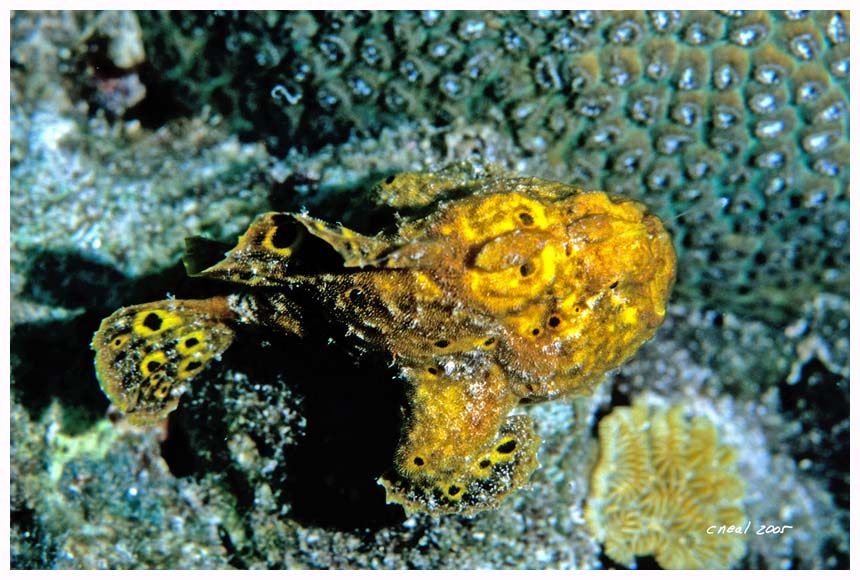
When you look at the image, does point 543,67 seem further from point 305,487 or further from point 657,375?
point 305,487

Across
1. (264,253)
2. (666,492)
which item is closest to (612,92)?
(264,253)

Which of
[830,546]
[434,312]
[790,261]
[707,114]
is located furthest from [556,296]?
[830,546]

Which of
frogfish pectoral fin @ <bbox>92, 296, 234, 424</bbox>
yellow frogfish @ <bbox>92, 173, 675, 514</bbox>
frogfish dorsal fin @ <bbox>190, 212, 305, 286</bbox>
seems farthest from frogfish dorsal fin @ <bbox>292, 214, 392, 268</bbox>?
frogfish pectoral fin @ <bbox>92, 296, 234, 424</bbox>

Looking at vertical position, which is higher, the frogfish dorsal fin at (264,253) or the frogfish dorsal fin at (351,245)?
the frogfish dorsal fin at (351,245)

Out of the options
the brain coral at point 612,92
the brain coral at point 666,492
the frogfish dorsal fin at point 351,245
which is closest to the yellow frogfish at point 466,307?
the frogfish dorsal fin at point 351,245

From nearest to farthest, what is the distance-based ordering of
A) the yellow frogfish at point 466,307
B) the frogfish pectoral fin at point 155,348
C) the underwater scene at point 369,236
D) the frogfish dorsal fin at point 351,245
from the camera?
1. the frogfish dorsal fin at point 351,245
2. the yellow frogfish at point 466,307
3. the underwater scene at point 369,236
4. the frogfish pectoral fin at point 155,348

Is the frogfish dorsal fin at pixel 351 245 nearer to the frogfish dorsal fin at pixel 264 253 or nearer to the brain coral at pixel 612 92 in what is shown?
the frogfish dorsal fin at pixel 264 253

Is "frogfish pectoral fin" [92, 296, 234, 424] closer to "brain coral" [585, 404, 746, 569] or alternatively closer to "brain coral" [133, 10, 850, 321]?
"brain coral" [133, 10, 850, 321]

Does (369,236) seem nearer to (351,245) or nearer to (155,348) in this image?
(351,245)
